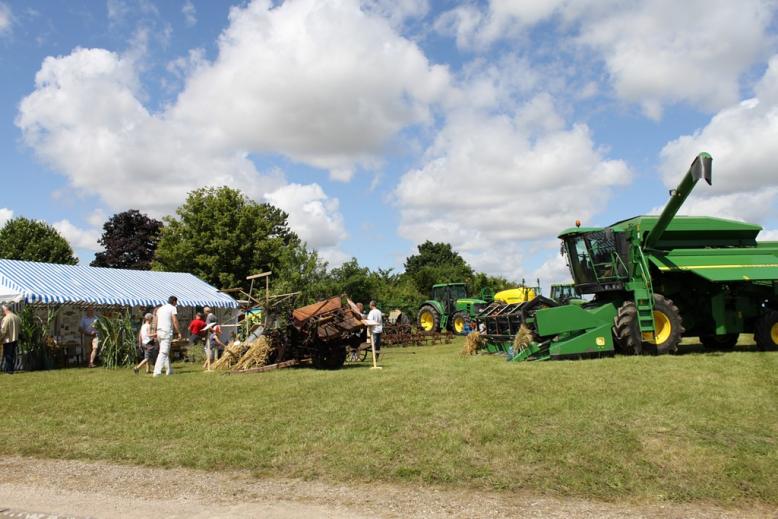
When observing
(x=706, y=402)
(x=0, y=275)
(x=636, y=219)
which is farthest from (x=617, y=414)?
(x=0, y=275)

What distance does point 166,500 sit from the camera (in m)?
4.83

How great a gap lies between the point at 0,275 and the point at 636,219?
16.3m

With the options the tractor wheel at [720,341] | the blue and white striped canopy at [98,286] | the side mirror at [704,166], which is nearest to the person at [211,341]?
the blue and white striped canopy at [98,286]

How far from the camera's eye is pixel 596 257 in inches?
573

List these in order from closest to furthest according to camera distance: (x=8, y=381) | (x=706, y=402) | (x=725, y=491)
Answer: (x=725, y=491), (x=706, y=402), (x=8, y=381)

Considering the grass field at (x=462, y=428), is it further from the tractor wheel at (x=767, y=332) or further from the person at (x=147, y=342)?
the tractor wheel at (x=767, y=332)

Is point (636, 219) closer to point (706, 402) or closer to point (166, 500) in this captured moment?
point (706, 402)

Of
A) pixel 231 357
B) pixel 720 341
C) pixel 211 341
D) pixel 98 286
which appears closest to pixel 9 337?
pixel 211 341

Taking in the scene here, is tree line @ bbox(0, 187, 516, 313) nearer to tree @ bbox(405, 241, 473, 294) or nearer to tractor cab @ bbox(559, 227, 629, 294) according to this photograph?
tree @ bbox(405, 241, 473, 294)

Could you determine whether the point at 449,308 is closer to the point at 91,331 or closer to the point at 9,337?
the point at 91,331

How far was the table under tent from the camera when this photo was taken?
15602mm

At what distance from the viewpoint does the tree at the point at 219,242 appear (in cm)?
4006

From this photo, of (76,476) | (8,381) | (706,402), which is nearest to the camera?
(76,476)

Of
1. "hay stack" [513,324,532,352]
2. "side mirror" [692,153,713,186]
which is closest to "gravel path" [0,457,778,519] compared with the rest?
"hay stack" [513,324,532,352]
